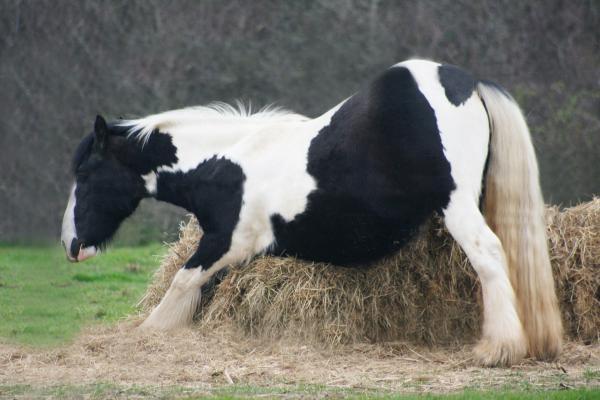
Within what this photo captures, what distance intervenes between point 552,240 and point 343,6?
19.8 ft

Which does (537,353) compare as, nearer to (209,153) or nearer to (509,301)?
(509,301)

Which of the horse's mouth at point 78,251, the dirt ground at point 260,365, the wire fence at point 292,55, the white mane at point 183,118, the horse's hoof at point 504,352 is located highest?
the wire fence at point 292,55

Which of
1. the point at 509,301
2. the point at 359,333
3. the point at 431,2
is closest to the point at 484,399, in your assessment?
the point at 509,301

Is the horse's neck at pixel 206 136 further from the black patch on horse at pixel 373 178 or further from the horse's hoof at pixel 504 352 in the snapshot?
the horse's hoof at pixel 504 352

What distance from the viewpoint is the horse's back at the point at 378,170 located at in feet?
17.3

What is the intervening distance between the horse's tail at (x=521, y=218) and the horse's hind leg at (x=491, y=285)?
145 millimetres

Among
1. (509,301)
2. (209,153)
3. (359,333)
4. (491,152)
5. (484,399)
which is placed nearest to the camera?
(484,399)

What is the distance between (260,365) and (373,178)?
4.54 ft

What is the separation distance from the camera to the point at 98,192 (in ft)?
21.8

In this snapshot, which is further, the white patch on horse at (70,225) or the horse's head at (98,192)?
the white patch on horse at (70,225)

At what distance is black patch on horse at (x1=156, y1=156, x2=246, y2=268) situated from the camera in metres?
5.96

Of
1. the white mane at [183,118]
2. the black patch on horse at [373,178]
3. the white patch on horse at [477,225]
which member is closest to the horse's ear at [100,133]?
the white mane at [183,118]

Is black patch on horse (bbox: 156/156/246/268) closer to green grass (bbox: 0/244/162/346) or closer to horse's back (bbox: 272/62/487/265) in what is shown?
horse's back (bbox: 272/62/487/265)

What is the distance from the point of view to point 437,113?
5.31 m
